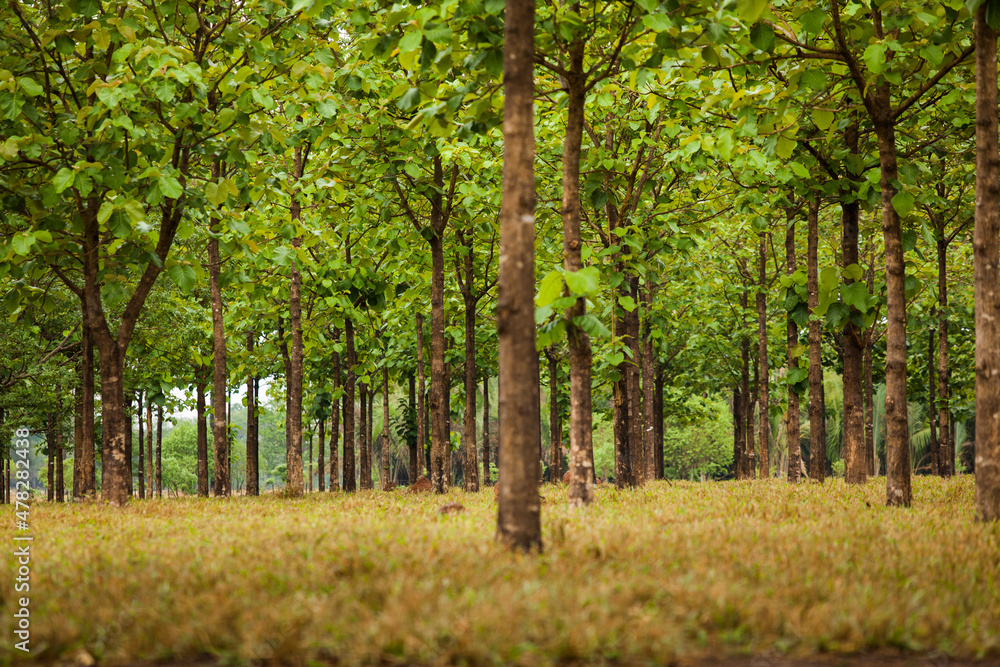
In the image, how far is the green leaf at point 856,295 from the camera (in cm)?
985

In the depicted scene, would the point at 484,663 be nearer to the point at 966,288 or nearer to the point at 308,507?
the point at 308,507

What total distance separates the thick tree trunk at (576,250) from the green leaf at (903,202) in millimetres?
3997

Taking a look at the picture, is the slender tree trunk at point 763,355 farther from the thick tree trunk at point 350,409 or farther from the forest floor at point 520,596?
the forest floor at point 520,596

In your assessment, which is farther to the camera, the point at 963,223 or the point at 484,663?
the point at 963,223

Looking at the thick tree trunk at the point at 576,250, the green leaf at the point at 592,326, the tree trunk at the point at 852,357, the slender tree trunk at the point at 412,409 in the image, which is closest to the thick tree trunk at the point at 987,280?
the tree trunk at the point at 852,357

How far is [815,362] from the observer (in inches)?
592

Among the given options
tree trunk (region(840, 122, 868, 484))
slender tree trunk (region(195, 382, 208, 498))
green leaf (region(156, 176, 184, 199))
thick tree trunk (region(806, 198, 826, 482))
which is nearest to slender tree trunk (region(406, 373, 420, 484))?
slender tree trunk (region(195, 382, 208, 498))

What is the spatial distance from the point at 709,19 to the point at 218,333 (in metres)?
11.1

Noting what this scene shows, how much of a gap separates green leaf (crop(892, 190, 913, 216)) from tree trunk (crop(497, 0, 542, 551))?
5386 mm

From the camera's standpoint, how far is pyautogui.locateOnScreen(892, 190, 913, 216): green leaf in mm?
9070

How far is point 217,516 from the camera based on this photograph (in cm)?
958

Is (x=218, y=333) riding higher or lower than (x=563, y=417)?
higher

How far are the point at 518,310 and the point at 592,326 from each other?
2.13 metres

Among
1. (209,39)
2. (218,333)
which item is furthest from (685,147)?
(218,333)
